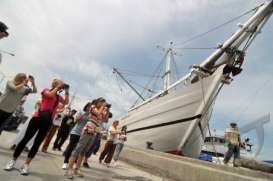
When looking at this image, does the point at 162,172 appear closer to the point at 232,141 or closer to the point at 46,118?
the point at 232,141

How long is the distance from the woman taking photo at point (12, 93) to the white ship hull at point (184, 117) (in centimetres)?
963

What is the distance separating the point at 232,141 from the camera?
958 cm

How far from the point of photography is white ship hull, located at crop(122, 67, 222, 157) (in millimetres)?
13633

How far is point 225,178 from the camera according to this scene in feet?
15.9

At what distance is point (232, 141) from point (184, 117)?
197 inches

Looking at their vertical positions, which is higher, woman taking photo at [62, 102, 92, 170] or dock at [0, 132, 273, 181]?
woman taking photo at [62, 102, 92, 170]

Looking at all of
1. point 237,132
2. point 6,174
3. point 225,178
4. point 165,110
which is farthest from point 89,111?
point 165,110

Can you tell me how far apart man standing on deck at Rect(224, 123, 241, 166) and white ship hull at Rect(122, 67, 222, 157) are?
12.3 feet

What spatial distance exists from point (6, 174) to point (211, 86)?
1064cm

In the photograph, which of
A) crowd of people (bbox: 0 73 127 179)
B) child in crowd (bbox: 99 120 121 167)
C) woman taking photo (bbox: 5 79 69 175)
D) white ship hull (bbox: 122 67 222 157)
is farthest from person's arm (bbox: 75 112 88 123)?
white ship hull (bbox: 122 67 222 157)

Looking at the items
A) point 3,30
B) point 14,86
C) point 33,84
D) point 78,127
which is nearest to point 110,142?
point 78,127

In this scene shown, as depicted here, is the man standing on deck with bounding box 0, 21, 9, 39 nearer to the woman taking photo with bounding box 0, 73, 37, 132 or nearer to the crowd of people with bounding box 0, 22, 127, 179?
the crowd of people with bounding box 0, 22, 127, 179

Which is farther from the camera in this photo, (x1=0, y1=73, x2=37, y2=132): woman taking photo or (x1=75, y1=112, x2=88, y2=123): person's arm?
(x1=75, y1=112, x2=88, y2=123): person's arm

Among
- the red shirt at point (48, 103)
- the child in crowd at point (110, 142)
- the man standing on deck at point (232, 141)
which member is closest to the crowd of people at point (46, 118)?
the red shirt at point (48, 103)
